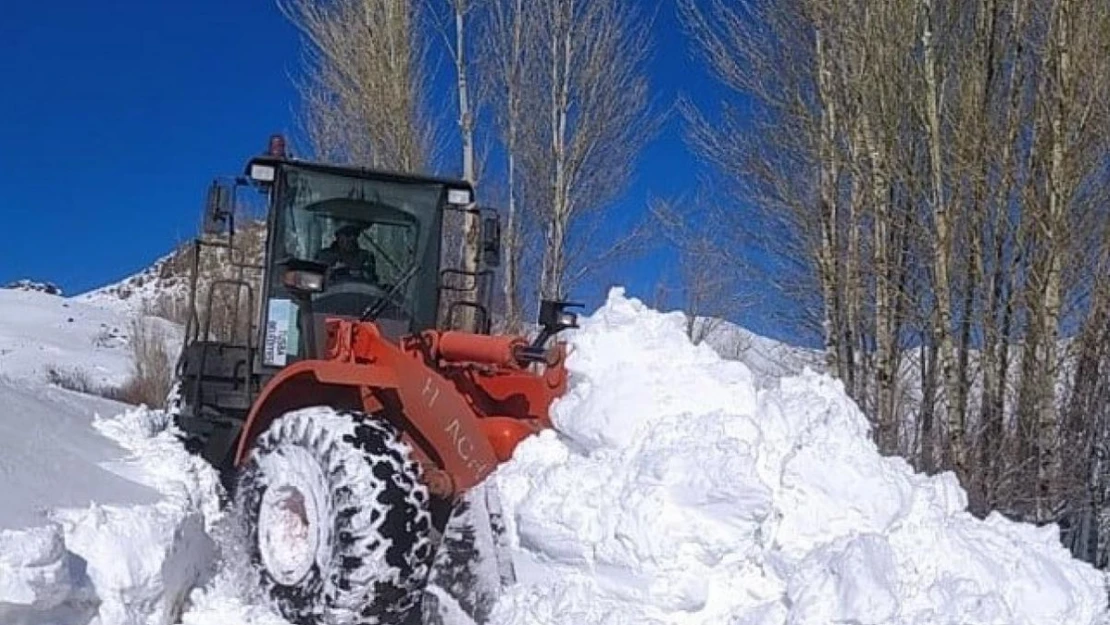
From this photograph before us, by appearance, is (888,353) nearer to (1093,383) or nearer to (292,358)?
(1093,383)

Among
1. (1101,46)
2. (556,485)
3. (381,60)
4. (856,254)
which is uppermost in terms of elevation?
(381,60)

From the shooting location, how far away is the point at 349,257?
659 centimetres

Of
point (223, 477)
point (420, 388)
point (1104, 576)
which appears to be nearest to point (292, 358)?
point (223, 477)

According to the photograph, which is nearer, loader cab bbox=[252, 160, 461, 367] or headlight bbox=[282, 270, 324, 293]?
headlight bbox=[282, 270, 324, 293]

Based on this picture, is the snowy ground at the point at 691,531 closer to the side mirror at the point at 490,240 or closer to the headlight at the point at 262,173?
the side mirror at the point at 490,240

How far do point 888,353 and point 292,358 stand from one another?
5.50m

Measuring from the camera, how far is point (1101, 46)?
8.52 m

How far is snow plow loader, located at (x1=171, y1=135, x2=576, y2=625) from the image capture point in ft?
15.0

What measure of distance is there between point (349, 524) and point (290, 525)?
642 millimetres

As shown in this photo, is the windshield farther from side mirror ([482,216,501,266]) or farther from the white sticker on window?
side mirror ([482,216,501,266])

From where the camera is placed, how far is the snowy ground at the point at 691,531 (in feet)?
11.8

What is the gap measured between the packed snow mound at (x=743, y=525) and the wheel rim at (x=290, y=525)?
848mm

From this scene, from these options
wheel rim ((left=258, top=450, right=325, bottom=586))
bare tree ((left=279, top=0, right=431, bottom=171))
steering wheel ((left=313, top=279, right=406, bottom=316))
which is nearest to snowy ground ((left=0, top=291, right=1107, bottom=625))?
wheel rim ((left=258, top=450, right=325, bottom=586))

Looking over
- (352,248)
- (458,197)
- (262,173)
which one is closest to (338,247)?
(352,248)
